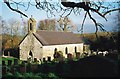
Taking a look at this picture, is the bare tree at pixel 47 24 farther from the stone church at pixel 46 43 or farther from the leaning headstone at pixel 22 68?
the leaning headstone at pixel 22 68

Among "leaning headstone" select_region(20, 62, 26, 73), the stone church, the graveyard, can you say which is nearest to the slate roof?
the stone church

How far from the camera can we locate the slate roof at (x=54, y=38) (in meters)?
2.80

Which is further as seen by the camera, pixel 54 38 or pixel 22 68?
pixel 22 68

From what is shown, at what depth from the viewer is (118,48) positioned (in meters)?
2.80

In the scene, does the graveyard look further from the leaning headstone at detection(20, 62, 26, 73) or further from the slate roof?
the slate roof

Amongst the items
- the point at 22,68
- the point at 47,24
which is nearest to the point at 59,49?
the point at 47,24

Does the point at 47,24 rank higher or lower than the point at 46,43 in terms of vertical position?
higher

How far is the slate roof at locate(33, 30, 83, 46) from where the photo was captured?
2.80 m

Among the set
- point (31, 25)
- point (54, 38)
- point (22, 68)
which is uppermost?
point (31, 25)

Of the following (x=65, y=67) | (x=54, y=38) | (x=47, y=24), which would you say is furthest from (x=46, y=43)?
(x=65, y=67)

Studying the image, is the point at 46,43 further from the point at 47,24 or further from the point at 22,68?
the point at 22,68

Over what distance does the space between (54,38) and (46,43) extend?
105 millimetres

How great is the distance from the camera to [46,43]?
2826 mm

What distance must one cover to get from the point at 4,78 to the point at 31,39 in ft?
1.88
